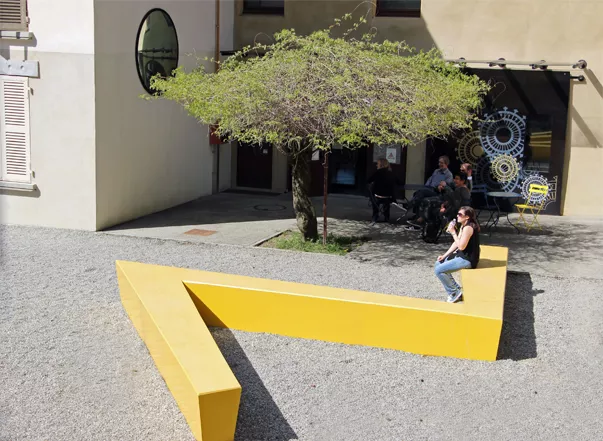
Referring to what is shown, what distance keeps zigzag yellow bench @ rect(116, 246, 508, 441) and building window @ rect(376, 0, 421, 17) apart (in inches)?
353

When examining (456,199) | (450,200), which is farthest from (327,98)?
(456,199)

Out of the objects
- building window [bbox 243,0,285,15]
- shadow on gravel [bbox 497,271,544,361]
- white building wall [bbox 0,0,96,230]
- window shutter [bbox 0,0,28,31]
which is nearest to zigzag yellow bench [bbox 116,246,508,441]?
shadow on gravel [bbox 497,271,544,361]

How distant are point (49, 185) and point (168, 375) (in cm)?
769

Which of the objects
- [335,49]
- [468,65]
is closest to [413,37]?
[468,65]

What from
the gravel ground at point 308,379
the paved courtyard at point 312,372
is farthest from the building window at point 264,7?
the gravel ground at point 308,379

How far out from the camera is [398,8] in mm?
16375

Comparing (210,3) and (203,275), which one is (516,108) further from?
(203,275)

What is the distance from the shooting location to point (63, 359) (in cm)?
748

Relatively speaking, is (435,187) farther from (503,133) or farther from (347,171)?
(347,171)

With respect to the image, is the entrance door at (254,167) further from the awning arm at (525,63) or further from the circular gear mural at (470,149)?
the awning arm at (525,63)

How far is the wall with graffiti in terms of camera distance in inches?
619

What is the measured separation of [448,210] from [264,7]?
7477 mm

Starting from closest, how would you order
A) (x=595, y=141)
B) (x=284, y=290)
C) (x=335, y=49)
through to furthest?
(x=284, y=290)
(x=335, y=49)
(x=595, y=141)

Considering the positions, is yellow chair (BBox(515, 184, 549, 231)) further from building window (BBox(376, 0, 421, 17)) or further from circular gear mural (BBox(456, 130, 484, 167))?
building window (BBox(376, 0, 421, 17))
